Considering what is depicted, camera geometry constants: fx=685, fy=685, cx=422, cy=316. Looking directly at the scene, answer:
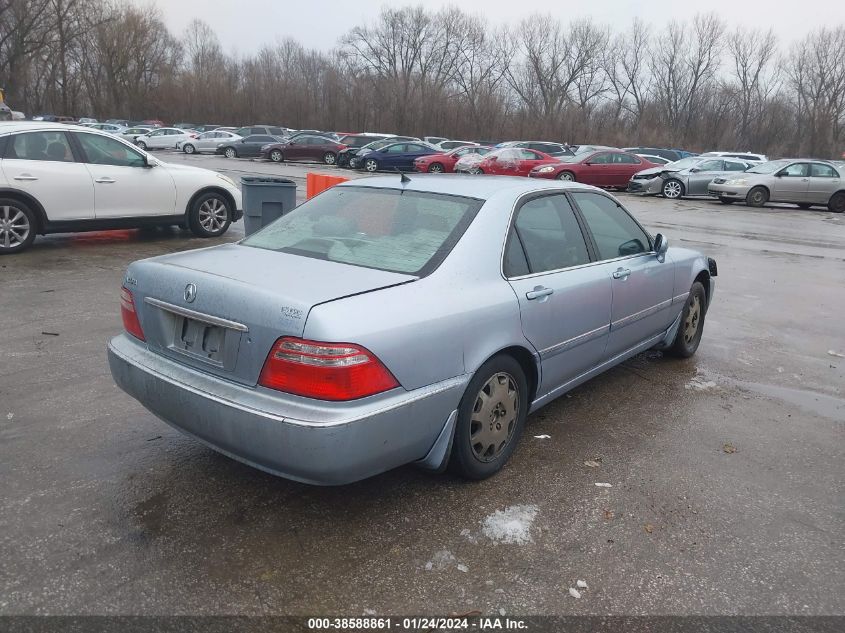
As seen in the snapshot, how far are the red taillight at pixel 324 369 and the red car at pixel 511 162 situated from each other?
22926 millimetres

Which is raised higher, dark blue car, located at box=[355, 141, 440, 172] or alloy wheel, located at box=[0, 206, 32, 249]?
dark blue car, located at box=[355, 141, 440, 172]

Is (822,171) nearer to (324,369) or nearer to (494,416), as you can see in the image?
(494,416)

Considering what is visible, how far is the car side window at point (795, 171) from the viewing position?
21.6 meters

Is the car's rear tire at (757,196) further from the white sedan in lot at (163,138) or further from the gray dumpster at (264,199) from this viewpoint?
the white sedan in lot at (163,138)

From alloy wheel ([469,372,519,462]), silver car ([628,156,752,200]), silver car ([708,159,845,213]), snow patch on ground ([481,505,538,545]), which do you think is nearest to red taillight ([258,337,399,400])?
alloy wheel ([469,372,519,462])

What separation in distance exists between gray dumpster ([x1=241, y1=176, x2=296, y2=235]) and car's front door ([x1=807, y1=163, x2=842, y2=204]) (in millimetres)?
18999

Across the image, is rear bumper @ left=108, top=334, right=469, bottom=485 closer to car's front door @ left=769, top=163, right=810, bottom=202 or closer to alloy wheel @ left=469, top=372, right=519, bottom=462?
alloy wheel @ left=469, top=372, right=519, bottom=462

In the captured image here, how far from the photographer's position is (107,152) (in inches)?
361

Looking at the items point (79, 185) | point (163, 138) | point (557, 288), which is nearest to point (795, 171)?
point (79, 185)

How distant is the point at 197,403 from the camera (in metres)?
2.99

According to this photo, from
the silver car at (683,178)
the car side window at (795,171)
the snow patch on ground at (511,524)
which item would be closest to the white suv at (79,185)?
the snow patch on ground at (511,524)

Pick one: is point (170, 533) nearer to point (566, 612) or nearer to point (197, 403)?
point (197, 403)

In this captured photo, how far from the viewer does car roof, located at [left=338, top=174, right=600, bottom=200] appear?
12.8 feet

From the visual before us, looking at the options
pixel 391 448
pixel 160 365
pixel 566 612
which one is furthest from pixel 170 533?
pixel 566 612
